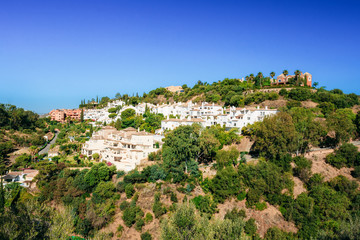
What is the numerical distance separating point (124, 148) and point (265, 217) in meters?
26.4

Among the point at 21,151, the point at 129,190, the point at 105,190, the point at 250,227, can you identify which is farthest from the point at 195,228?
the point at 21,151

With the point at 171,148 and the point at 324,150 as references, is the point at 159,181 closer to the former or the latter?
the point at 171,148

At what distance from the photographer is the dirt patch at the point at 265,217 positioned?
26.3 m

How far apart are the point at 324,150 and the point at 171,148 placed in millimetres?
23897

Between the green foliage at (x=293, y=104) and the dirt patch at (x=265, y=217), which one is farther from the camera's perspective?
the green foliage at (x=293, y=104)

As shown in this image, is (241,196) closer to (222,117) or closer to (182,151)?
(182,151)

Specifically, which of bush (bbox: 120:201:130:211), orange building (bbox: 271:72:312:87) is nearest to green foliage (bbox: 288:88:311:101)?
orange building (bbox: 271:72:312:87)

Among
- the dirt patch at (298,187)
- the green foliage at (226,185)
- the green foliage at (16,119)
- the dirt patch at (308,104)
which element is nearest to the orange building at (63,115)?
the green foliage at (16,119)

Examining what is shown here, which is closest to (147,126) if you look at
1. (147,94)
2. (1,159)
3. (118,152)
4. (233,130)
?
(118,152)

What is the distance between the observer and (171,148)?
35344mm

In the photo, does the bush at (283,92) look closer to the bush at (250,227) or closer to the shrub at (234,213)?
the shrub at (234,213)

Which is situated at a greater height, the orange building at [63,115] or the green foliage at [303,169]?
the orange building at [63,115]

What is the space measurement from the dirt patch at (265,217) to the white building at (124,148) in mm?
17407

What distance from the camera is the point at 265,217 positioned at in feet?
89.8
